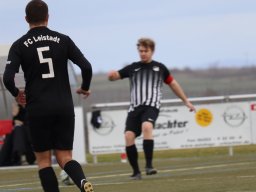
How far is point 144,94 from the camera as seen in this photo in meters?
13.7

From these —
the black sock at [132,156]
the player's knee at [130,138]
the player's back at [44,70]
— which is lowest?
the black sock at [132,156]

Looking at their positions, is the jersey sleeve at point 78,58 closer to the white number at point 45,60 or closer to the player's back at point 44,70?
the player's back at point 44,70

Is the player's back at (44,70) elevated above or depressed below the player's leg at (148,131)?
above

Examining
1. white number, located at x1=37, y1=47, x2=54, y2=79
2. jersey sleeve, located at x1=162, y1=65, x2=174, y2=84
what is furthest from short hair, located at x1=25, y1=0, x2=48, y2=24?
jersey sleeve, located at x1=162, y1=65, x2=174, y2=84

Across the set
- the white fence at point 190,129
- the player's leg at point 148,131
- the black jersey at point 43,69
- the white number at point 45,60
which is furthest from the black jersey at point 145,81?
the white fence at point 190,129

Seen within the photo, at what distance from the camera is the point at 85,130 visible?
21422 millimetres

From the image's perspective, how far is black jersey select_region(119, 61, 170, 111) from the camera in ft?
45.0

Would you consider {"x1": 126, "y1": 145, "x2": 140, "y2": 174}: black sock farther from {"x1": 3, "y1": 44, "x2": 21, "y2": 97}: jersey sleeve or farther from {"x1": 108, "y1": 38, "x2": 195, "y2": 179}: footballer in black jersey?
{"x1": 3, "y1": 44, "x2": 21, "y2": 97}: jersey sleeve

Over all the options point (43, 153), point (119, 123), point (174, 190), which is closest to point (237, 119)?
point (119, 123)

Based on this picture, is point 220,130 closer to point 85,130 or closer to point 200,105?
point 200,105

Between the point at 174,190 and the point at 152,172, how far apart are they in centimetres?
293

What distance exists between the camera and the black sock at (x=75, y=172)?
8352 millimetres

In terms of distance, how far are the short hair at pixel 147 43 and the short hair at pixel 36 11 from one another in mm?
5183

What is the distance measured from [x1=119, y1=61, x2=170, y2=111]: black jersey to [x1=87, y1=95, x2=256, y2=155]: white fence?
7.52 m
